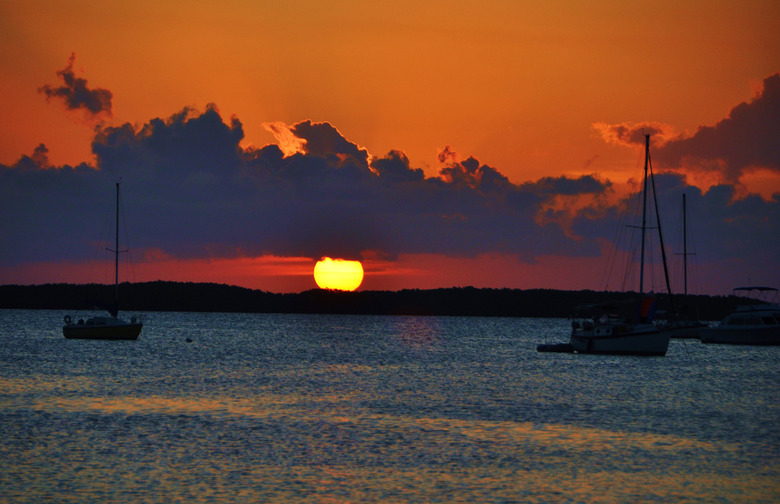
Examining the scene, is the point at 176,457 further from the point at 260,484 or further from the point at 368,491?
the point at 368,491

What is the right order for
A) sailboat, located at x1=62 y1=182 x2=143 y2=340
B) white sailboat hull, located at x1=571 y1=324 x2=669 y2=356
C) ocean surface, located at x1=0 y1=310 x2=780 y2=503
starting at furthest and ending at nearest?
sailboat, located at x1=62 y1=182 x2=143 y2=340 < white sailboat hull, located at x1=571 y1=324 x2=669 y2=356 < ocean surface, located at x1=0 y1=310 x2=780 y2=503

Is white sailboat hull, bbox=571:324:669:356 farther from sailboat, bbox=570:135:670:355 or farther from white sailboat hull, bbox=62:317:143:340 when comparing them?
white sailboat hull, bbox=62:317:143:340

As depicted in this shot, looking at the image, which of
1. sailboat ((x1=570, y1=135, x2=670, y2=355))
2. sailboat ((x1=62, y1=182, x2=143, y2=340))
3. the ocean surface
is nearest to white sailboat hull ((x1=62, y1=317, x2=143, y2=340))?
sailboat ((x1=62, y1=182, x2=143, y2=340))

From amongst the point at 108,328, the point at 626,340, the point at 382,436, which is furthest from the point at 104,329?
the point at 382,436

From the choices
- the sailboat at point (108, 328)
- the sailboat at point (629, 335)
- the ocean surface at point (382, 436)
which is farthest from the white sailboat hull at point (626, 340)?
the sailboat at point (108, 328)

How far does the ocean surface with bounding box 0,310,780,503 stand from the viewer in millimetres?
28703

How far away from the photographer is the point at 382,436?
130 feet

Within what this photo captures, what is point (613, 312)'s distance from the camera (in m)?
97.3

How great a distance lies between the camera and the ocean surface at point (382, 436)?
28.7 meters

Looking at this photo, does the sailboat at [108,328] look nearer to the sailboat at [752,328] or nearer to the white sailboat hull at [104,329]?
the white sailboat hull at [104,329]

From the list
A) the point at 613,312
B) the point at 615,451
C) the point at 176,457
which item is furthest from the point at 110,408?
the point at 613,312

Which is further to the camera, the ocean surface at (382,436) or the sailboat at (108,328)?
the sailboat at (108,328)

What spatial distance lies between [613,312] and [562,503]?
7270cm

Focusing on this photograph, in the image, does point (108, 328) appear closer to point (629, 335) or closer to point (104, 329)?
point (104, 329)
